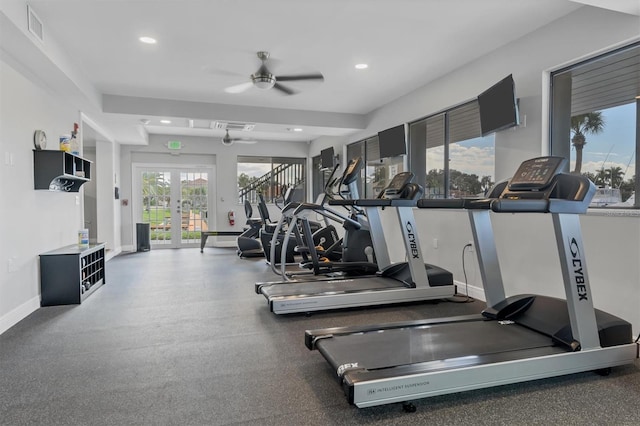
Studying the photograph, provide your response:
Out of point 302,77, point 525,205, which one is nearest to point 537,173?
point 525,205

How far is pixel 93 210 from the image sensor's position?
26.1 feet

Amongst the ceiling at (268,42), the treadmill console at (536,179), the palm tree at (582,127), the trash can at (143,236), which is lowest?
the trash can at (143,236)

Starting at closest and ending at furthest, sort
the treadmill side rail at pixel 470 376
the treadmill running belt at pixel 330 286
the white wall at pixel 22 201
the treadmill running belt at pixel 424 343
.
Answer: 1. the treadmill side rail at pixel 470 376
2. the treadmill running belt at pixel 424 343
3. the white wall at pixel 22 201
4. the treadmill running belt at pixel 330 286

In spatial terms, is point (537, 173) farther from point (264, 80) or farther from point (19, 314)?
point (19, 314)

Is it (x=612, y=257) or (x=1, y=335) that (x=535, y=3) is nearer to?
(x=612, y=257)

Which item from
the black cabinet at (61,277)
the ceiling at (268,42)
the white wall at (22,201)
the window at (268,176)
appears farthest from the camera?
the window at (268,176)

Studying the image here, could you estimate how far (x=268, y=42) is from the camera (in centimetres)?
396

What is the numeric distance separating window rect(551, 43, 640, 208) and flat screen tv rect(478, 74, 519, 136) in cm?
37

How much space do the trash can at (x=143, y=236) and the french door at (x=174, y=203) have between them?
512mm

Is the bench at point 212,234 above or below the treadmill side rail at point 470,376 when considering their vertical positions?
above

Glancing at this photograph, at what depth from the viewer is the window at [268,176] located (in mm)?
10117

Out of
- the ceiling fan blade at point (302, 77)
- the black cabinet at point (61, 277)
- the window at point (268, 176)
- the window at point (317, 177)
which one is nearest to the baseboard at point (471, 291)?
the ceiling fan blade at point (302, 77)

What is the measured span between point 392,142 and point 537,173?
3651 millimetres

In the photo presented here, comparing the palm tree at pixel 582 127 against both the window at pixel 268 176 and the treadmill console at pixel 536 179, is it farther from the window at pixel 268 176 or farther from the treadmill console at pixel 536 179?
the window at pixel 268 176
